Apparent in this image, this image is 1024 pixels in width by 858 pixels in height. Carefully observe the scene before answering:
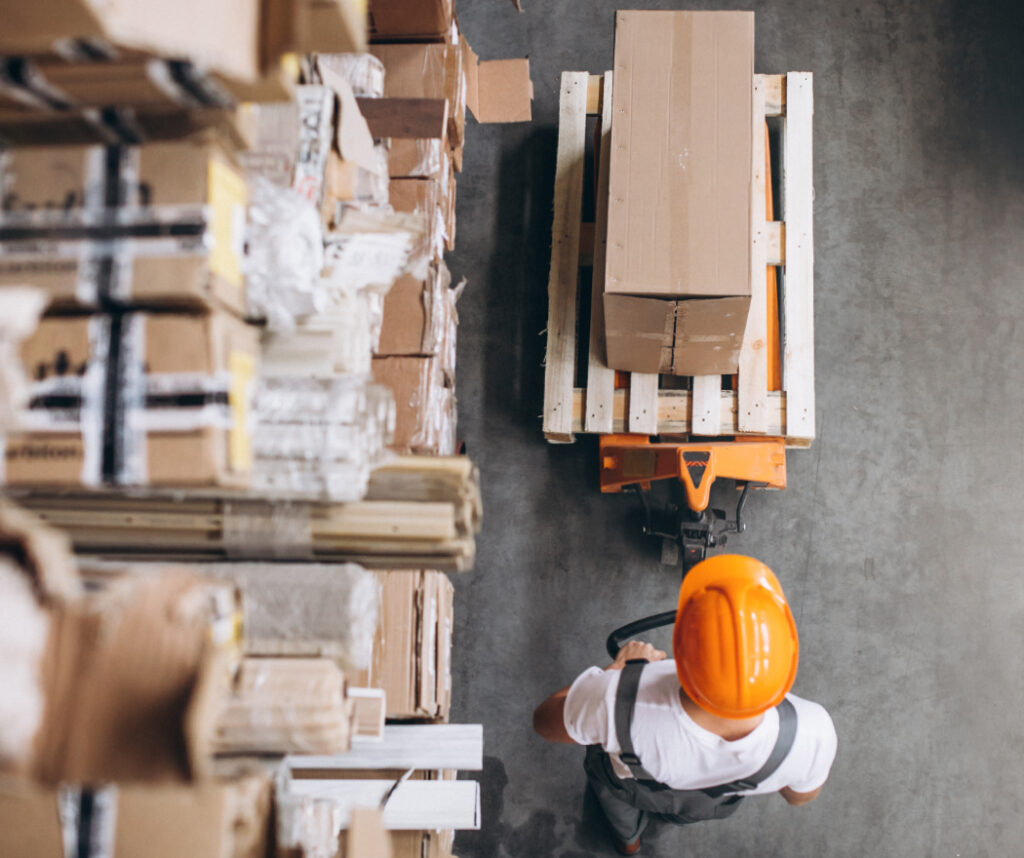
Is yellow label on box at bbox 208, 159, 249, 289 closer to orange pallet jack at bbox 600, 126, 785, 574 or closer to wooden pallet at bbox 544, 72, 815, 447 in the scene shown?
wooden pallet at bbox 544, 72, 815, 447

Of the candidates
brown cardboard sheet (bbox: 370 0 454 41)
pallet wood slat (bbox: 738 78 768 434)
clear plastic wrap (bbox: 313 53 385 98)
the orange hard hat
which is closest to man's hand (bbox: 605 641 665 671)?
the orange hard hat

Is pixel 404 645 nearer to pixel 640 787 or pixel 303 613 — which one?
pixel 640 787

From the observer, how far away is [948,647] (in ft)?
Answer: 12.2

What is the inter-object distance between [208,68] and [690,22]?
7.71 ft

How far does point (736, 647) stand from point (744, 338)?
1.55 meters

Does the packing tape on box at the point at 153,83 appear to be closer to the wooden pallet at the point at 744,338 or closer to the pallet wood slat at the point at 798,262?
the wooden pallet at the point at 744,338

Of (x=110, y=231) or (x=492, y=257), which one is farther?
(x=492, y=257)

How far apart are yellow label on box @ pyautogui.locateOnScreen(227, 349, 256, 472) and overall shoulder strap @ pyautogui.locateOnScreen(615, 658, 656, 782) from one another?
5.68 feet

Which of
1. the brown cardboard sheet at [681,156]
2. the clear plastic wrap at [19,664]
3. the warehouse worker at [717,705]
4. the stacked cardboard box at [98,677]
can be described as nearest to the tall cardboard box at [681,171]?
the brown cardboard sheet at [681,156]

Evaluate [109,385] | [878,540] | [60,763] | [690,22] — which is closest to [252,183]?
[109,385]

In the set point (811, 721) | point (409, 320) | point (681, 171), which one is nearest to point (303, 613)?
point (409, 320)

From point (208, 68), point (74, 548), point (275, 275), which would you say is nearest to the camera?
point (208, 68)

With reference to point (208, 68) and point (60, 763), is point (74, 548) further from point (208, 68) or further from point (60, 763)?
point (208, 68)

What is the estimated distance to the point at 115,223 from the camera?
1.13 metres
